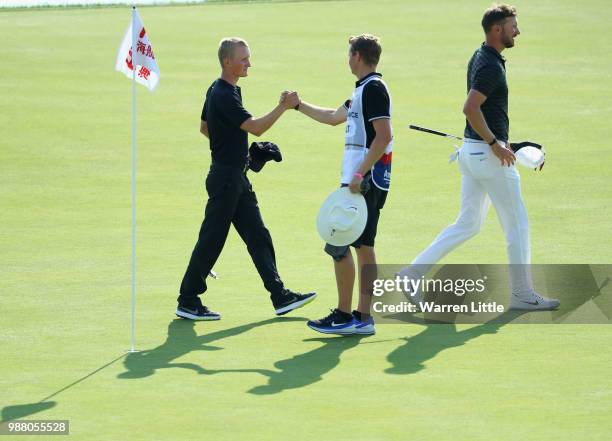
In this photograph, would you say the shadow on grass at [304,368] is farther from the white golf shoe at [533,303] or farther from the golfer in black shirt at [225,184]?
the white golf shoe at [533,303]

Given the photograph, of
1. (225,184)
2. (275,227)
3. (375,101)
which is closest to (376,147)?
(375,101)

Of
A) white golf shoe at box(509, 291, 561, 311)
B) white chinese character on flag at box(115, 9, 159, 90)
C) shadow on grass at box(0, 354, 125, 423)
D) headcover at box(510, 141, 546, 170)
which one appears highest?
white chinese character on flag at box(115, 9, 159, 90)

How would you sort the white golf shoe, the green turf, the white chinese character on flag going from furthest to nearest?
the white golf shoe → the white chinese character on flag → the green turf

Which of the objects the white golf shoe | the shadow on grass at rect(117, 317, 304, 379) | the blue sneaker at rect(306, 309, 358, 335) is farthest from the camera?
the white golf shoe

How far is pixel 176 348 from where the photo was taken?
31.1 ft

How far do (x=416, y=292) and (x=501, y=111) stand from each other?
157cm

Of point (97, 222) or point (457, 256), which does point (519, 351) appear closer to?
point (457, 256)

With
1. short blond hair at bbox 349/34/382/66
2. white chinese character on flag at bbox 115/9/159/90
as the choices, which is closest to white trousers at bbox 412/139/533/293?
short blond hair at bbox 349/34/382/66

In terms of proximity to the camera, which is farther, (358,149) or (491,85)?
(491,85)

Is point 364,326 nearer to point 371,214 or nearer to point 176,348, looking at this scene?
point 371,214

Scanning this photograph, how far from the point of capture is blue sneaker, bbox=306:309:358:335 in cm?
977

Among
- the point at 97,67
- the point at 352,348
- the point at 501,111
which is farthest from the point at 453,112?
the point at 352,348

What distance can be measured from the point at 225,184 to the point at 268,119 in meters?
0.70

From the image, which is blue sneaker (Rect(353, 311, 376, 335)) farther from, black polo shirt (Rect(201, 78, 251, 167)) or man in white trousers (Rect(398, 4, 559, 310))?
black polo shirt (Rect(201, 78, 251, 167))
